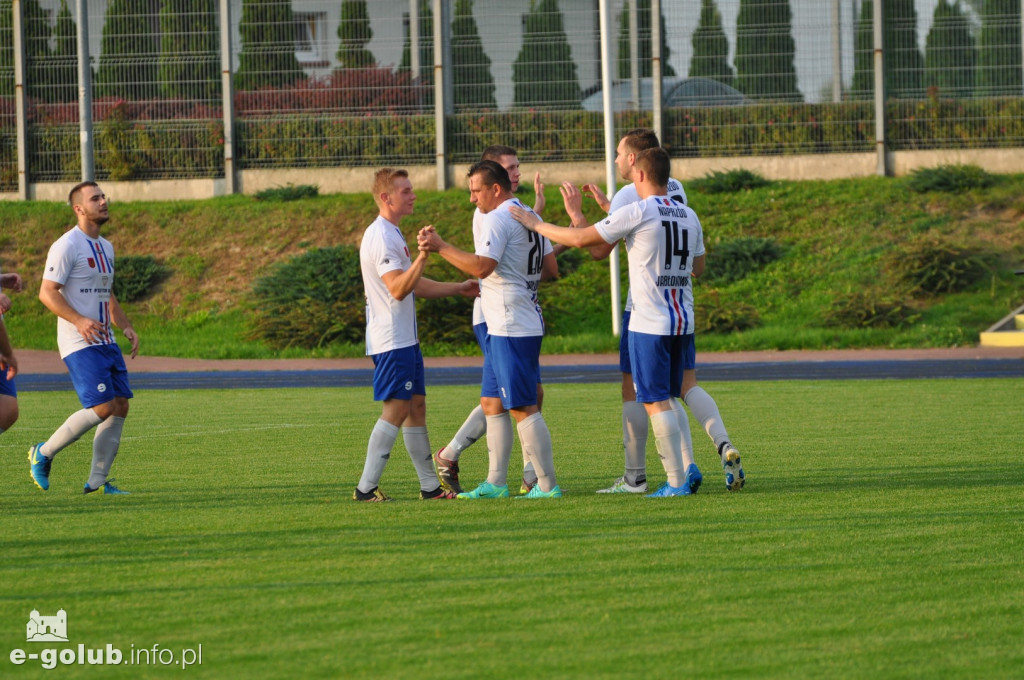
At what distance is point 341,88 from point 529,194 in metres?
5.34

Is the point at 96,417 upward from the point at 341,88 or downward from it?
downward

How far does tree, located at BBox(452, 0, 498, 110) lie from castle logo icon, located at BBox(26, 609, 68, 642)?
82.1 feet

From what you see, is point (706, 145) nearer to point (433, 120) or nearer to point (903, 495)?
point (433, 120)

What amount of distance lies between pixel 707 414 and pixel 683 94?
2166cm

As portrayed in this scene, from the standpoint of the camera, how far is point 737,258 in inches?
979

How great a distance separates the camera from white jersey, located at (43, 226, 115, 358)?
8102 millimetres

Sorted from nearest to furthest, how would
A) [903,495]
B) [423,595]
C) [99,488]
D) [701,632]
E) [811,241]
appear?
[701,632] → [423,595] → [903,495] → [99,488] → [811,241]

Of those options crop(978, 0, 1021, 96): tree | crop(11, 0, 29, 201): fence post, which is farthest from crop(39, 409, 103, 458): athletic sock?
crop(978, 0, 1021, 96): tree

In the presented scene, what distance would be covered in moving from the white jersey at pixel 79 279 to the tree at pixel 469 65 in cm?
2117

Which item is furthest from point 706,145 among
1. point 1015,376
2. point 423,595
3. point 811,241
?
point 423,595

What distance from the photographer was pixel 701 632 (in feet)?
14.5

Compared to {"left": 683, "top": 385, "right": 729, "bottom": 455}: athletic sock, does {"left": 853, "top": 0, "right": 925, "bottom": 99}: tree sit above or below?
above

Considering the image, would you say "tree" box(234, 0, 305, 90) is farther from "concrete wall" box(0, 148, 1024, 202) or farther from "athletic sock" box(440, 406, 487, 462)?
"athletic sock" box(440, 406, 487, 462)

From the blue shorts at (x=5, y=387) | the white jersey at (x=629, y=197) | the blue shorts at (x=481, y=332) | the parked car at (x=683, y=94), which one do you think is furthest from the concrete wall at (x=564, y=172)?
the blue shorts at (x=5, y=387)
